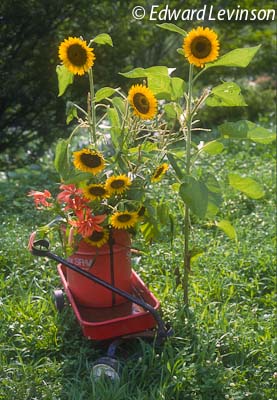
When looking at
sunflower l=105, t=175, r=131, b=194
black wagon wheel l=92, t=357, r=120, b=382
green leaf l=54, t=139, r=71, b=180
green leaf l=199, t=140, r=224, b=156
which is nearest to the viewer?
black wagon wheel l=92, t=357, r=120, b=382

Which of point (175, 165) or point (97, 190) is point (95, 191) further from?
point (175, 165)

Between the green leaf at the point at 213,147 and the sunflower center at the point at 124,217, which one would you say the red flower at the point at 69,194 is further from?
the green leaf at the point at 213,147

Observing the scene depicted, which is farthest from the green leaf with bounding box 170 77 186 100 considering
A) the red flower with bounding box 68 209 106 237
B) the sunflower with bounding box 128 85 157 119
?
the red flower with bounding box 68 209 106 237

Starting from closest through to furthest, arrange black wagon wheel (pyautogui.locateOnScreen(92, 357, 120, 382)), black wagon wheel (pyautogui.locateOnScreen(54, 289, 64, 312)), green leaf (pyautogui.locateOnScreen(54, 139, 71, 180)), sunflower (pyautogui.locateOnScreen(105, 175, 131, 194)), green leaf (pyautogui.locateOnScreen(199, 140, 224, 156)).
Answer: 1. black wagon wheel (pyautogui.locateOnScreen(92, 357, 120, 382))
2. sunflower (pyautogui.locateOnScreen(105, 175, 131, 194))
3. green leaf (pyautogui.locateOnScreen(54, 139, 71, 180))
4. green leaf (pyautogui.locateOnScreen(199, 140, 224, 156))
5. black wagon wheel (pyautogui.locateOnScreen(54, 289, 64, 312))

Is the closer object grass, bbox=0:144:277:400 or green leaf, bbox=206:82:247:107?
grass, bbox=0:144:277:400

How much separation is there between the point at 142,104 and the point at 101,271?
2.28 ft

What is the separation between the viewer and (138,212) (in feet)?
9.55

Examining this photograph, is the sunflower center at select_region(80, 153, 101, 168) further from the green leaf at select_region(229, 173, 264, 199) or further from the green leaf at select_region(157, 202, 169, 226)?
the green leaf at select_region(229, 173, 264, 199)

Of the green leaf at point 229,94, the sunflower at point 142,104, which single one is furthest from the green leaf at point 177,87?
the sunflower at point 142,104

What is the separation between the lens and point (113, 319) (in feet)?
9.12

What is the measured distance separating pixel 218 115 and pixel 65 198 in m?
5.78

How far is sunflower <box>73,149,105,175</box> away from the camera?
8.95ft

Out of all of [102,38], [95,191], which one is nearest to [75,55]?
[102,38]

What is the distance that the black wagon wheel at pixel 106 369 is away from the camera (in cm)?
266
